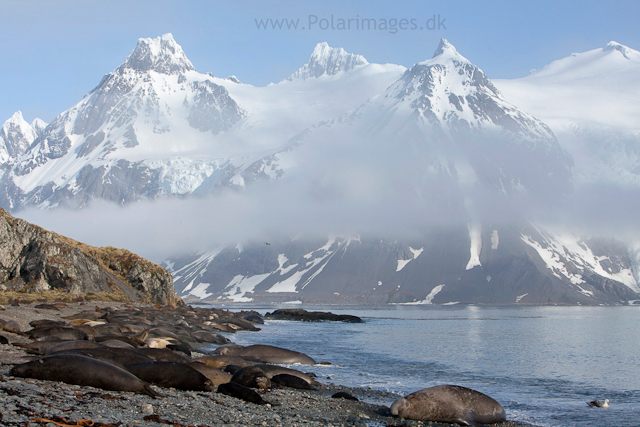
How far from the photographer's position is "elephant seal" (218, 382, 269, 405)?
12859mm

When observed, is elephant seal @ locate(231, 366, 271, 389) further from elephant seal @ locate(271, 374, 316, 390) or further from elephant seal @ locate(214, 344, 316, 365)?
elephant seal @ locate(214, 344, 316, 365)

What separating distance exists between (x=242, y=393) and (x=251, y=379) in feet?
7.58

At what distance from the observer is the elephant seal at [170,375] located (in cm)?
1284

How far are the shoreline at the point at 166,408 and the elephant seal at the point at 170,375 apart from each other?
1.03ft

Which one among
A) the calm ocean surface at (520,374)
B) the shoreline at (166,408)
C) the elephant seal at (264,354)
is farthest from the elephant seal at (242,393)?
→ the elephant seal at (264,354)

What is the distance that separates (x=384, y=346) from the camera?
1575 inches

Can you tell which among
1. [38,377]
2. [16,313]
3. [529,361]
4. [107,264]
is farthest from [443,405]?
[107,264]

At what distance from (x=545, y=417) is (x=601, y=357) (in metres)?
23.2

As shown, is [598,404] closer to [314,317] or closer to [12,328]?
[12,328]

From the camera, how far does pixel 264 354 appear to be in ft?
79.4

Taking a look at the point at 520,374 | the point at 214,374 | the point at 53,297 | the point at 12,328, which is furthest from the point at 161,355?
the point at 53,297

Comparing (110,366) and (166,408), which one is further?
(110,366)

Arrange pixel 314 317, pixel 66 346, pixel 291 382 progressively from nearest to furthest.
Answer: pixel 66 346 < pixel 291 382 < pixel 314 317

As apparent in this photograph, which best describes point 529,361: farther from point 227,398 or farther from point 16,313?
point 16,313
